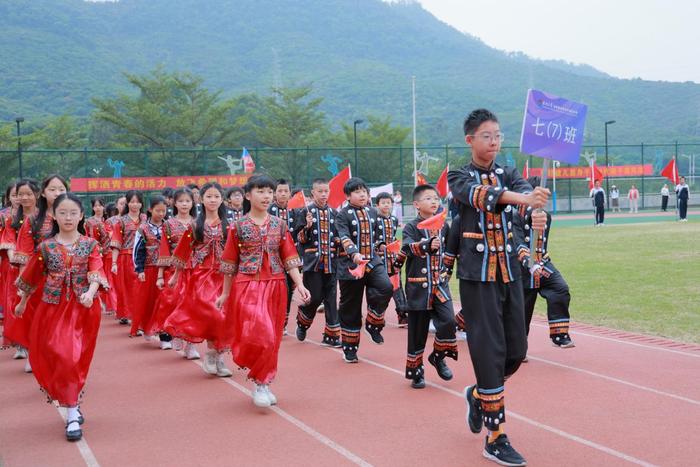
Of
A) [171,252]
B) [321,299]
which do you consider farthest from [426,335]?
[171,252]

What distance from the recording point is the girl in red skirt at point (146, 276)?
378 inches

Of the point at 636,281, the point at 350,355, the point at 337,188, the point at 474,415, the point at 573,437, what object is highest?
the point at 337,188

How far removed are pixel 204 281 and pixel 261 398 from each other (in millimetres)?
1994

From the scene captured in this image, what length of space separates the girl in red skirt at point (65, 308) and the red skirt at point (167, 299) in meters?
1.92

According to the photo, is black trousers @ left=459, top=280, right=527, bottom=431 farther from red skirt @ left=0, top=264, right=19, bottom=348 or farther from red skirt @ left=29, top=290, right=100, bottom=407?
red skirt @ left=0, top=264, right=19, bottom=348

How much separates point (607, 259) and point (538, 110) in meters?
13.0

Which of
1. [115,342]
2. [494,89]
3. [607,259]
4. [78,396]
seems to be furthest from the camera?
[494,89]

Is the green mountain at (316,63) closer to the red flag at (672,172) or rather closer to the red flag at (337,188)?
the red flag at (672,172)

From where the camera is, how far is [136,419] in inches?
239

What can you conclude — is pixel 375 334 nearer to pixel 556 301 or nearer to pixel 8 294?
A: pixel 556 301

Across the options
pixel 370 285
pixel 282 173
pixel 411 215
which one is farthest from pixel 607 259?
pixel 282 173

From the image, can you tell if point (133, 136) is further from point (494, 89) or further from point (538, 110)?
point (494, 89)

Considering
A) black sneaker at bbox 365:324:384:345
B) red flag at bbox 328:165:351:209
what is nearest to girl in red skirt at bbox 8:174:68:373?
black sneaker at bbox 365:324:384:345

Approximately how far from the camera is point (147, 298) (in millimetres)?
9648
